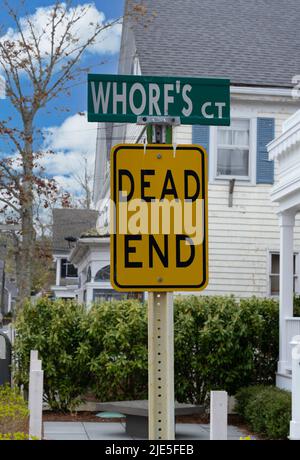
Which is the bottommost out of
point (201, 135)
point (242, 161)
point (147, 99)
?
point (147, 99)

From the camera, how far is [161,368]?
12.8 ft

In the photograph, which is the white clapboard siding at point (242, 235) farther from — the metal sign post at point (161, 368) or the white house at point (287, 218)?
the metal sign post at point (161, 368)

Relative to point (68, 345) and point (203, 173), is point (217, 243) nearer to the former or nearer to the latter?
point (68, 345)

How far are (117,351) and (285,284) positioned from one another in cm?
335

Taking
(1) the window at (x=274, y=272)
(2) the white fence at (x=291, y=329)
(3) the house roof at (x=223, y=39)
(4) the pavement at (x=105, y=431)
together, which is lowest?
(4) the pavement at (x=105, y=431)

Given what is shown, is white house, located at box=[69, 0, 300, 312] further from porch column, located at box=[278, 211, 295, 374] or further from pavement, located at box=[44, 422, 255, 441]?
pavement, located at box=[44, 422, 255, 441]

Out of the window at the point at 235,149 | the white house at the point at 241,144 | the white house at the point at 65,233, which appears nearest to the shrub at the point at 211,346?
the white house at the point at 241,144

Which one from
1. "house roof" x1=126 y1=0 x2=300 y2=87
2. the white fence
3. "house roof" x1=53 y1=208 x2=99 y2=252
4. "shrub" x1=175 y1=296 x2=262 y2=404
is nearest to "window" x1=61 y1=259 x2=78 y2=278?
"house roof" x1=53 y1=208 x2=99 y2=252

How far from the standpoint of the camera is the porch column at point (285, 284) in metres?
15.9

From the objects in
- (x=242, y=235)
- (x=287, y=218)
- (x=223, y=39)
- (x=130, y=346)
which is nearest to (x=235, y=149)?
(x=242, y=235)

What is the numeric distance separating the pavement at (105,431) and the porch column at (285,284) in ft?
5.73

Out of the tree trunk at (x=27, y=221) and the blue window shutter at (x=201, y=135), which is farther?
the tree trunk at (x=27, y=221)

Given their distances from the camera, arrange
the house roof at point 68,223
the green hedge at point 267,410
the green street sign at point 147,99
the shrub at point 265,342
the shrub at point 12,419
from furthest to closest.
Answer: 1. the house roof at point 68,223
2. the shrub at point 265,342
3. the green hedge at point 267,410
4. the shrub at point 12,419
5. the green street sign at point 147,99

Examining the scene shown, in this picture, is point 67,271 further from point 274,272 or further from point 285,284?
point 285,284
